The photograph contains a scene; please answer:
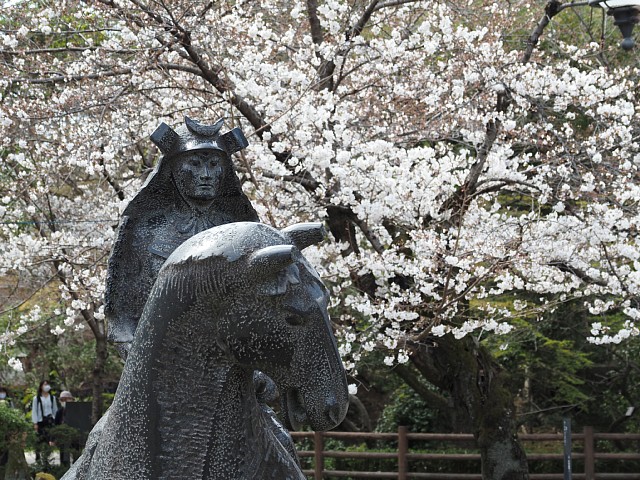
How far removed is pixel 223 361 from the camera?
235cm

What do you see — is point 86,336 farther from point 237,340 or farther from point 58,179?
point 237,340

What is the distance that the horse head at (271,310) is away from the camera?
2.20 m

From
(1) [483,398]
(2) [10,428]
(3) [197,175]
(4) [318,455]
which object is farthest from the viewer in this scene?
(4) [318,455]

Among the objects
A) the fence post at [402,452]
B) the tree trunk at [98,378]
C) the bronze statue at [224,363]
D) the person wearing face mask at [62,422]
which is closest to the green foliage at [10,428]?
the person wearing face mask at [62,422]

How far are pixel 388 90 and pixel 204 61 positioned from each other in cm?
204

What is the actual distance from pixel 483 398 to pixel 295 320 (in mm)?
8893

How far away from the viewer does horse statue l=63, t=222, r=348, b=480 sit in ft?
7.25

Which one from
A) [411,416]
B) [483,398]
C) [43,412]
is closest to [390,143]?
[483,398]

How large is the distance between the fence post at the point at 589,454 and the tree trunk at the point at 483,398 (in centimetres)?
175

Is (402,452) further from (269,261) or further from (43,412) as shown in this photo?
(269,261)

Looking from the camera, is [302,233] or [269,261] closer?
[269,261]

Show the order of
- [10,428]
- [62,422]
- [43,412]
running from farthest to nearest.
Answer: [62,422], [43,412], [10,428]

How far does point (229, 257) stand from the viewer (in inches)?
87.7

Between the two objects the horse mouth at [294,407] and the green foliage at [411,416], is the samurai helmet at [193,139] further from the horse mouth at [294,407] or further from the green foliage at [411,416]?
the green foliage at [411,416]
